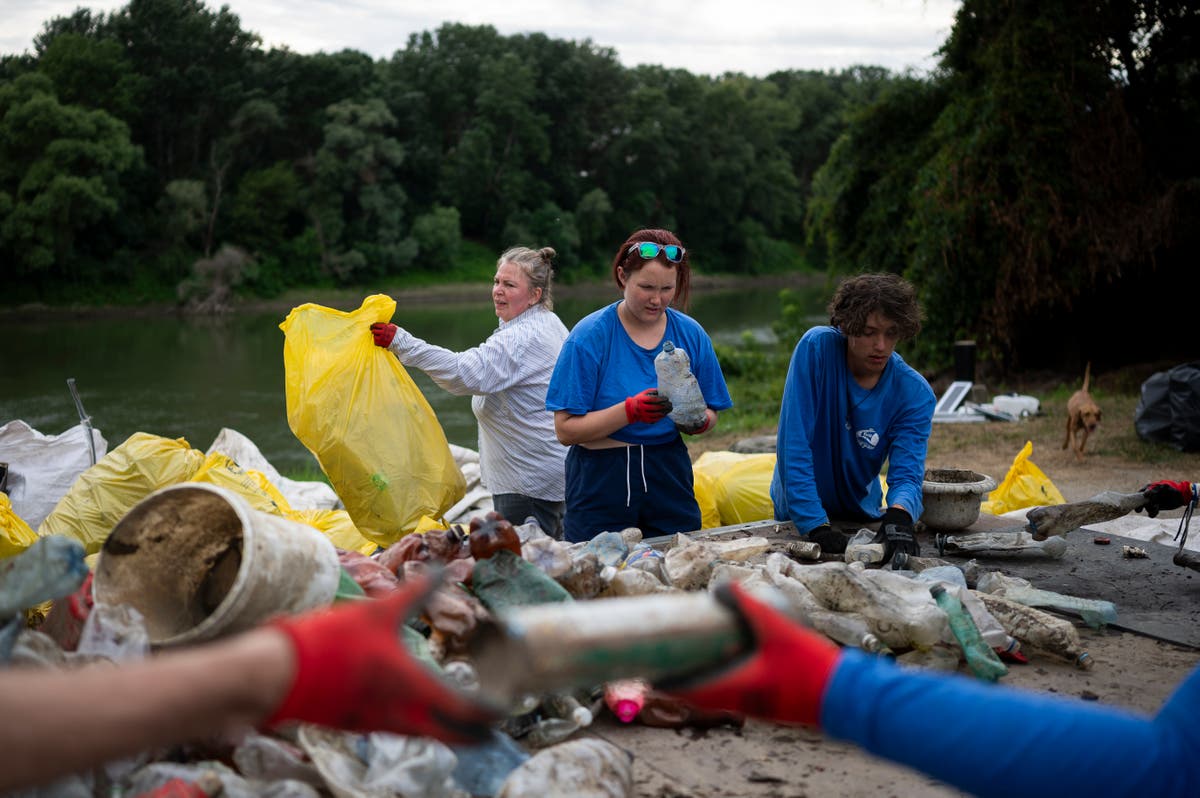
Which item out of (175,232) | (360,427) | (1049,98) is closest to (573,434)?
(360,427)

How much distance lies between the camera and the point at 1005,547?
3303mm

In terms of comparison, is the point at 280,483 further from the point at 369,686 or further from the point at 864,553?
the point at 369,686

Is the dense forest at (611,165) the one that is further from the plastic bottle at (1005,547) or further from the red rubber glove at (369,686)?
the red rubber glove at (369,686)

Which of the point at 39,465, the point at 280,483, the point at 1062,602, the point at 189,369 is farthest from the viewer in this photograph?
the point at 189,369

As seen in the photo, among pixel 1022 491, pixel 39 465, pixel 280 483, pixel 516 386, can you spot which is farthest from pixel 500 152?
pixel 516 386

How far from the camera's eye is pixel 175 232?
33312 millimetres

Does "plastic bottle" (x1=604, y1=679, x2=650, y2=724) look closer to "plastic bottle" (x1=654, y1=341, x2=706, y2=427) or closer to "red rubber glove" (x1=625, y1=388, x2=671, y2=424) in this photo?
"red rubber glove" (x1=625, y1=388, x2=671, y2=424)

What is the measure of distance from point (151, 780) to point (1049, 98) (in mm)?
12380

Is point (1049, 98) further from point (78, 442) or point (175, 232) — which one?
point (175, 232)

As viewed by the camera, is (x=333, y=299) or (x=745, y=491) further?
(x=333, y=299)

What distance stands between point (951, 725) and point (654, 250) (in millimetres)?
2230

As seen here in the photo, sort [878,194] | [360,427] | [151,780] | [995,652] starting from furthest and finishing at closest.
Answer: [878,194] → [360,427] → [995,652] → [151,780]

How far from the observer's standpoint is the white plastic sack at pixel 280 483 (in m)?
5.36

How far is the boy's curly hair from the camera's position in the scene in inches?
125
